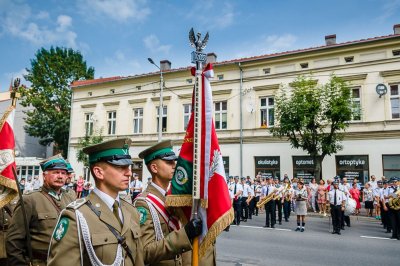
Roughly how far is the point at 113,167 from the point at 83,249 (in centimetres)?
62

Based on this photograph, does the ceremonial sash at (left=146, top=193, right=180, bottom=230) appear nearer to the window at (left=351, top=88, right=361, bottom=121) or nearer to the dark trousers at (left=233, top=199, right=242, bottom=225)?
the dark trousers at (left=233, top=199, right=242, bottom=225)

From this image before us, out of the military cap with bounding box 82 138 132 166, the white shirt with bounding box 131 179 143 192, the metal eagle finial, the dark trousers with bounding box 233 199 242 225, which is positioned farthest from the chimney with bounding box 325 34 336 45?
the military cap with bounding box 82 138 132 166

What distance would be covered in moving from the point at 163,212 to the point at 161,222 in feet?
0.32

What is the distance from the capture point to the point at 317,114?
18.9 metres

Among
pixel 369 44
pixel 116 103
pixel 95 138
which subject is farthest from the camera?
pixel 116 103

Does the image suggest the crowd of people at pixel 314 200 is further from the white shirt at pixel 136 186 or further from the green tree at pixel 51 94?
the green tree at pixel 51 94

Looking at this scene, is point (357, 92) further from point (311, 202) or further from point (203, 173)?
A: point (203, 173)

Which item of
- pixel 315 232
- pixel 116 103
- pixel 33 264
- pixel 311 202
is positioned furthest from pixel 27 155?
pixel 33 264

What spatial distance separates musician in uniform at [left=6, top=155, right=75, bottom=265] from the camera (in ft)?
10.4

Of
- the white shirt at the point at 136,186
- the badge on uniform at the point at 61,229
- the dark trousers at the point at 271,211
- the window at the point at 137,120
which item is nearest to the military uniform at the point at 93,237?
the badge on uniform at the point at 61,229

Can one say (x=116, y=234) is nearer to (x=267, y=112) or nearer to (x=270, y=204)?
(x=270, y=204)

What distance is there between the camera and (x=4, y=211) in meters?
4.39

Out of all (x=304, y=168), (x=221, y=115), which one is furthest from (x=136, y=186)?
(x=304, y=168)

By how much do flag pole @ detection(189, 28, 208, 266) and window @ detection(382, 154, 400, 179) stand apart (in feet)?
66.6
